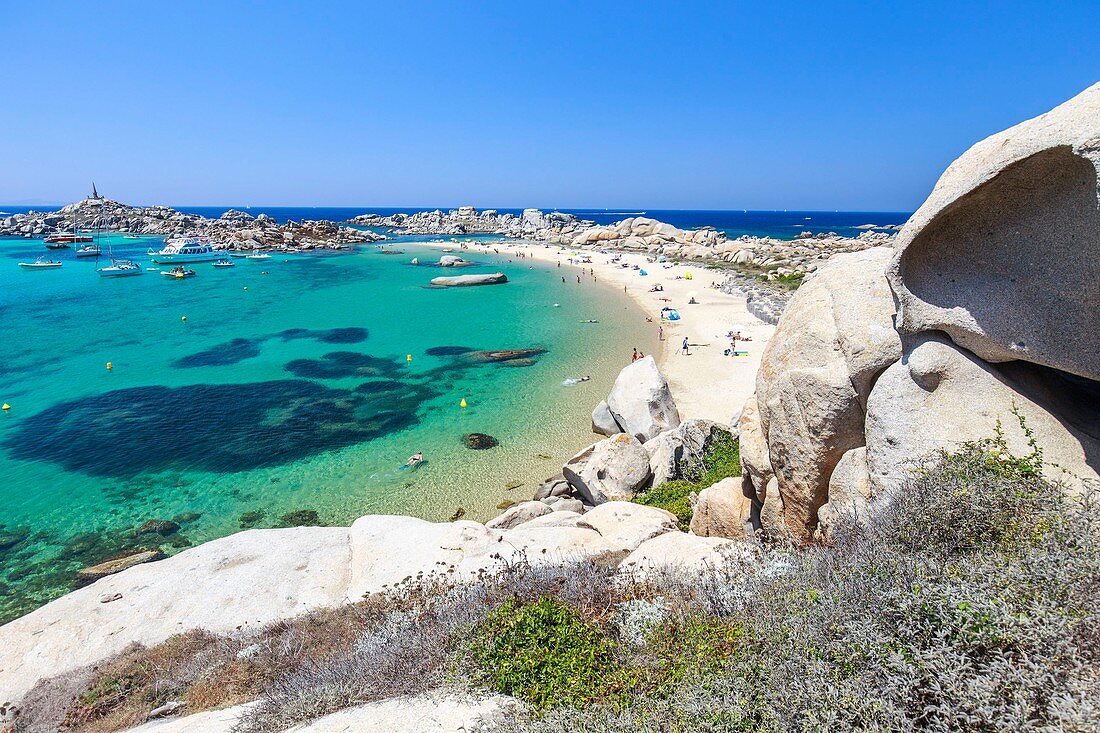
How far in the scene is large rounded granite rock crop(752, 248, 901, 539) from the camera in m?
6.71

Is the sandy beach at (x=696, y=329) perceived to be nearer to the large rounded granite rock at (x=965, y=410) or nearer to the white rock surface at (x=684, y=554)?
the white rock surface at (x=684, y=554)

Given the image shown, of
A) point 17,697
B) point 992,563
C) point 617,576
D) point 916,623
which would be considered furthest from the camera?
point 17,697

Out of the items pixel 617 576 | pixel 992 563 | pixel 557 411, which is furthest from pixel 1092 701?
pixel 557 411

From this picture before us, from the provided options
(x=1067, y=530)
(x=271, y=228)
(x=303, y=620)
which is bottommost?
(x=303, y=620)

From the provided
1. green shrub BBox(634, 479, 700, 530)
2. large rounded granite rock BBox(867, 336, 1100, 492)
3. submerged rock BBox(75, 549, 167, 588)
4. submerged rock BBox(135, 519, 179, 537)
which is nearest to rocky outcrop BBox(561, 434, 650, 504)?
green shrub BBox(634, 479, 700, 530)

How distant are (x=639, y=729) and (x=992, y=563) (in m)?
3.10

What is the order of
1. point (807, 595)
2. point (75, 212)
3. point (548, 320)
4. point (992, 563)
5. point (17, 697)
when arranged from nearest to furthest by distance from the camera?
point (992, 563) → point (807, 595) → point (17, 697) → point (548, 320) → point (75, 212)

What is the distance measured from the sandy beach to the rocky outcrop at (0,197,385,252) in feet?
209

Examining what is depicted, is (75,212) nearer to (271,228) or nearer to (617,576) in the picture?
(271,228)

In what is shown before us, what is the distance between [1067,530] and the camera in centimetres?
401

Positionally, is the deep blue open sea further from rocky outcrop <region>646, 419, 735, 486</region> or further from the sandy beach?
rocky outcrop <region>646, 419, 735, 486</region>

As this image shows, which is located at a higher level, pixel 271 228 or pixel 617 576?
pixel 271 228

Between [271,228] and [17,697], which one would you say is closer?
[17,697]

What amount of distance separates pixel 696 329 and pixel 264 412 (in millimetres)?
26891
